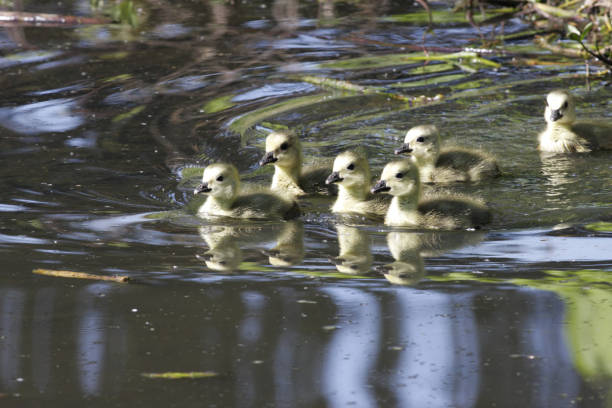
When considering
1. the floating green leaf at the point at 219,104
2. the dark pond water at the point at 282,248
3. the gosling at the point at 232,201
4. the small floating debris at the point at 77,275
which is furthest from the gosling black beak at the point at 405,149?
the small floating debris at the point at 77,275

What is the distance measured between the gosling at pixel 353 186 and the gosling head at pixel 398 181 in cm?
26

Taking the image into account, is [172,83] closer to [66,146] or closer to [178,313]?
[66,146]

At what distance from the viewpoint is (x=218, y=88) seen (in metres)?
8.45

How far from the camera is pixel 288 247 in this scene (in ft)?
15.3

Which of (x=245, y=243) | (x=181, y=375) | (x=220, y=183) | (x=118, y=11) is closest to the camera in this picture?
(x=181, y=375)

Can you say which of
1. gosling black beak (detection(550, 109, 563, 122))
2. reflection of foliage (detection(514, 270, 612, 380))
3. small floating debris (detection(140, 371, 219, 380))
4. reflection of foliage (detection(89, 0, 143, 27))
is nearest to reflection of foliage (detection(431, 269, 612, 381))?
reflection of foliage (detection(514, 270, 612, 380))

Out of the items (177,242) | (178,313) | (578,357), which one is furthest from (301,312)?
(177,242)

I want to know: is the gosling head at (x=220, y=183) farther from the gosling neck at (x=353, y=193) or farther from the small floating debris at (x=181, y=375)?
the small floating debris at (x=181, y=375)

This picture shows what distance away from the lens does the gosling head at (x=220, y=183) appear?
17.9 ft

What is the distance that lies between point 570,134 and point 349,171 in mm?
1916

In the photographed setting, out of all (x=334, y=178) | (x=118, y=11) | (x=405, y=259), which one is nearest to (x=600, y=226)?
(x=405, y=259)

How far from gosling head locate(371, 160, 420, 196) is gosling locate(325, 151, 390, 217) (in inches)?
10.2

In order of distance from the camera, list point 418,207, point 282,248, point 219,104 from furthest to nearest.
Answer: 1. point 219,104
2. point 418,207
3. point 282,248

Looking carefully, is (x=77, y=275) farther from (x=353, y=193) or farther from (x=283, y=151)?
(x=283, y=151)
